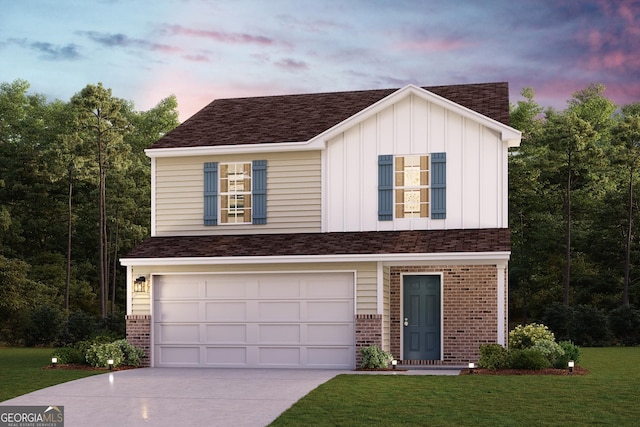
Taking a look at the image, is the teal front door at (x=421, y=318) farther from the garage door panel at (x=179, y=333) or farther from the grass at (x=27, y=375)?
the grass at (x=27, y=375)

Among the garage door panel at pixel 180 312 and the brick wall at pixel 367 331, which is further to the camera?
the garage door panel at pixel 180 312

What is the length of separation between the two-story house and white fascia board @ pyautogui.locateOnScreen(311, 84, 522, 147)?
0.04 metres

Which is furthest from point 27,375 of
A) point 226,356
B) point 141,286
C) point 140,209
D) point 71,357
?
point 140,209

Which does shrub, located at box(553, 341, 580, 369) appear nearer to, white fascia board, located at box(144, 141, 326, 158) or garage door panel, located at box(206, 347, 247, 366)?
garage door panel, located at box(206, 347, 247, 366)

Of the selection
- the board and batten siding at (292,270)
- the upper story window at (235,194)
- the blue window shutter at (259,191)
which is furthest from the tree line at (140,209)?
the blue window shutter at (259,191)

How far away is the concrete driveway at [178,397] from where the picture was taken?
13156 mm

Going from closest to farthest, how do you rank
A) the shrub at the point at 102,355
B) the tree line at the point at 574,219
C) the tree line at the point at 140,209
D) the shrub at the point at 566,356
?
the shrub at the point at 566,356 < the shrub at the point at 102,355 < the tree line at the point at 140,209 < the tree line at the point at 574,219

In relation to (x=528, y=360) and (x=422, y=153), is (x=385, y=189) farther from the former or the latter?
(x=528, y=360)

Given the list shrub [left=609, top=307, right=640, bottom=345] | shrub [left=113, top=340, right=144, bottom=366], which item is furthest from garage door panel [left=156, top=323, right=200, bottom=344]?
shrub [left=609, top=307, right=640, bottom=345]

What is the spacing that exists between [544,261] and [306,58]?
19.1m

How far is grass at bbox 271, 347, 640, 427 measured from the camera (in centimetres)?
1256

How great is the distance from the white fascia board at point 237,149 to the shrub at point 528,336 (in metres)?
6.63

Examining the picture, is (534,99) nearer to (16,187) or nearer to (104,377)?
(16,187)

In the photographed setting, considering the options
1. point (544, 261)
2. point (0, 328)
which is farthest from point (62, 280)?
point (544, 261)
